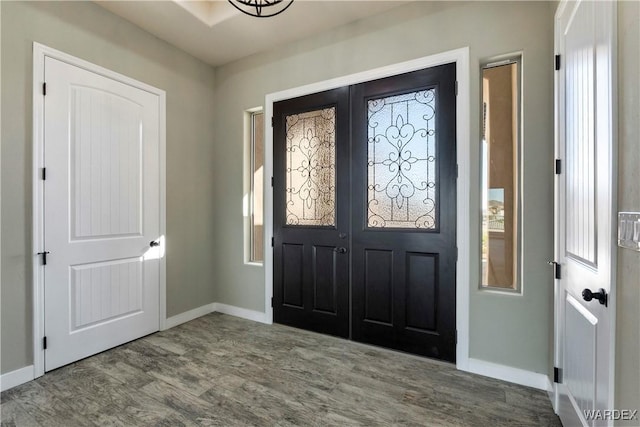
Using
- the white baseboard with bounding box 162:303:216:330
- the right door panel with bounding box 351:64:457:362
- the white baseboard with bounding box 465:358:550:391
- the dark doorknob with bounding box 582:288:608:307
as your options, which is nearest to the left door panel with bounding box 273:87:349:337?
the right door panel with bounding box 351:64:457:362

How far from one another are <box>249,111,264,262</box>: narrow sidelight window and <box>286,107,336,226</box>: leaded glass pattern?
506mm

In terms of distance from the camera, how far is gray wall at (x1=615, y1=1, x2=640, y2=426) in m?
1.01

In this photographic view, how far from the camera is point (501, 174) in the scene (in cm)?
238

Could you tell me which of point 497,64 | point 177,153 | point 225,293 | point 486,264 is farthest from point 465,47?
point 225,293

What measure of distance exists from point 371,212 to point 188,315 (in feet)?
8.04

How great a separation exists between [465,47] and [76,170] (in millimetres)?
3373

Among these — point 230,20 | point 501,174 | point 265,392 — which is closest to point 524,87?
point 501,174

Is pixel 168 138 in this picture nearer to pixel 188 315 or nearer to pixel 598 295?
pixel 188 315

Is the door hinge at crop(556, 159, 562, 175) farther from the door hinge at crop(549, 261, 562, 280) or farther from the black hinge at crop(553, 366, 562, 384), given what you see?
the black hinge at crop(553, 366, 562, 384)

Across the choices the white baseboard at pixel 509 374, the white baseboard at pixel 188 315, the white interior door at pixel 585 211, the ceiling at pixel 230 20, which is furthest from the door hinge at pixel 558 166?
A: the white baseboard at pixel 188 315

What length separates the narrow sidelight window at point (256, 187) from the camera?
365 cm

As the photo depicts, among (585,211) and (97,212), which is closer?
(585,211)

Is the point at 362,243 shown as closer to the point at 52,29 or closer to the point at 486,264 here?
the point at 486,264

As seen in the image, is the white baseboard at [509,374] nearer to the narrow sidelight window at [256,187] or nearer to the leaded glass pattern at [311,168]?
the leaded glass pattern at [311,168]
